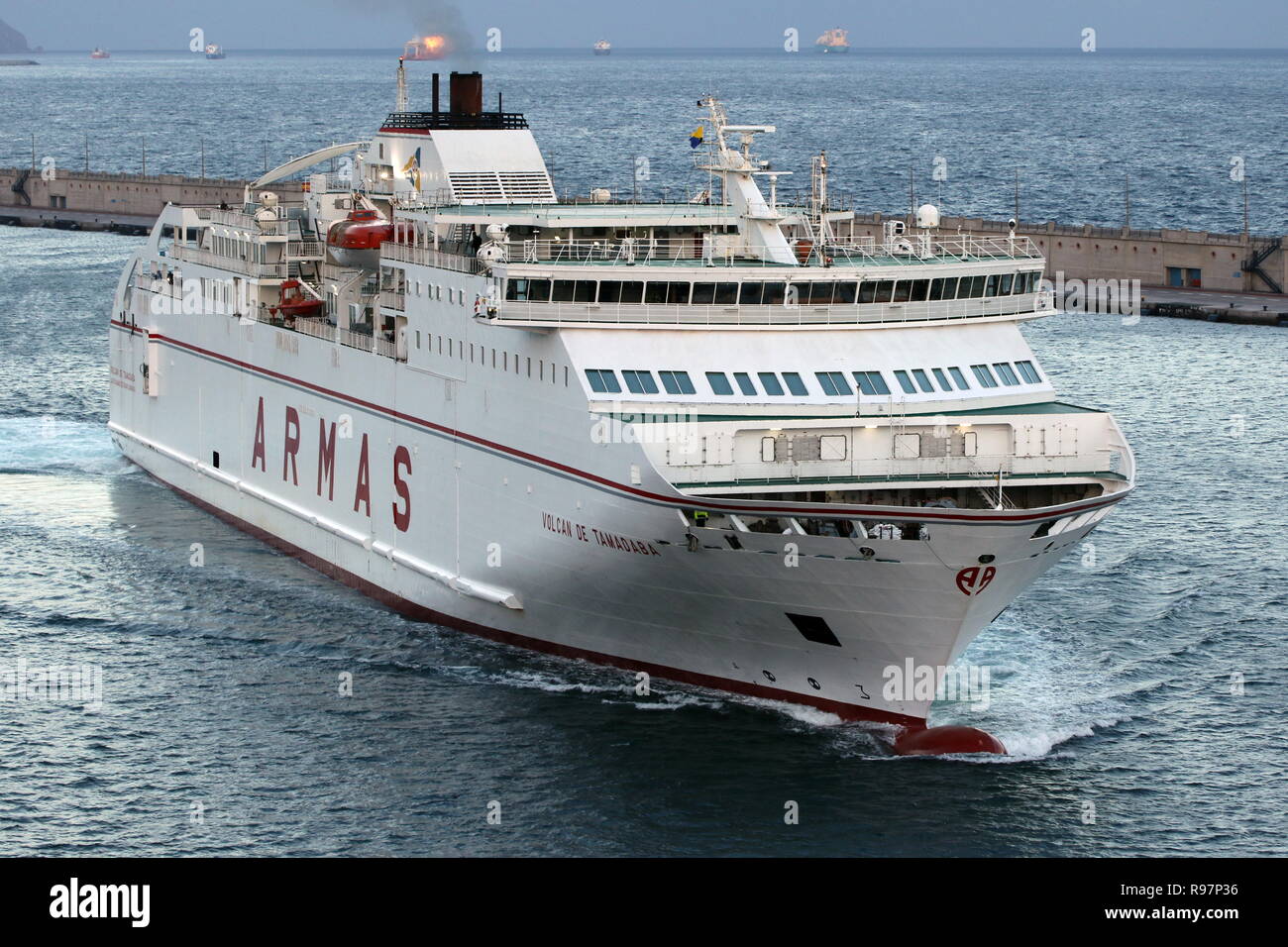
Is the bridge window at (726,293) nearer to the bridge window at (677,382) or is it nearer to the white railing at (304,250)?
the bridge window at (677,382)

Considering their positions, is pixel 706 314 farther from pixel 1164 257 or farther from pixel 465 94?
pixel 1164 257

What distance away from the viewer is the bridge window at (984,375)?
3644cm

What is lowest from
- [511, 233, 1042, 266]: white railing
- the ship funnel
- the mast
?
[511, 233, 1042, 266]: white railing

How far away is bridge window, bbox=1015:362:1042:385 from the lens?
37128 millimetres

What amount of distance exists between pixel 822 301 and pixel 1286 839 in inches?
512

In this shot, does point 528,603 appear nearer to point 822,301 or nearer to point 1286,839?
point 822,301

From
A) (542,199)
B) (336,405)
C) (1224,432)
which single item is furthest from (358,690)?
(1224,432)

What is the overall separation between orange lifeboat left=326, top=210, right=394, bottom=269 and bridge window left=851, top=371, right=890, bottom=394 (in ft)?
48.3

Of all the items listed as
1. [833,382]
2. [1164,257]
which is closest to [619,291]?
[833,382]

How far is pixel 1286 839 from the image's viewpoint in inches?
1212

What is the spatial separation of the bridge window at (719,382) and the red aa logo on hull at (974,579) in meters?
5.60

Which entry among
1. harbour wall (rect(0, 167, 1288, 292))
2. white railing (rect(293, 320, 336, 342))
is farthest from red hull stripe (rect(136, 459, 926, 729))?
harbour wall (rect(0, 167, 1288, 292))

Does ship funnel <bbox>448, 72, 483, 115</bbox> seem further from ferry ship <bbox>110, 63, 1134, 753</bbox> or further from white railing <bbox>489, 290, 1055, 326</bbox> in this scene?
white railing <bbox>489, 290, 1055, 326</bbox>

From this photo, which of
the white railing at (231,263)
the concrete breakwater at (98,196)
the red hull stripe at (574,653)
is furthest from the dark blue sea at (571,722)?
the concrete breakwater at (98,196)
